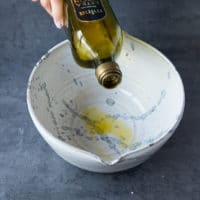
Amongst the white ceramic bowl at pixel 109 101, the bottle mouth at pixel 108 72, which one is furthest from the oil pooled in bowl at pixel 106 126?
the bottle mouth at pixel 108 72

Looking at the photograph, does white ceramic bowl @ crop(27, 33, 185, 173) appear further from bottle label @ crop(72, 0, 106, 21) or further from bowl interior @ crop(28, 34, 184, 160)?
bottle label @ crop(72, 0, 106, 21)

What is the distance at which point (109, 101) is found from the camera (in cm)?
78

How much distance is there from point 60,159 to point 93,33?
20cm

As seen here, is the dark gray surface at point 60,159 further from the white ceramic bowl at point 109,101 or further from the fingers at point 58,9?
the fingers at point 58,9

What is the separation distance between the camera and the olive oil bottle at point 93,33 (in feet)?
2.11

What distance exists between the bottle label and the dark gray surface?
0.20 meters

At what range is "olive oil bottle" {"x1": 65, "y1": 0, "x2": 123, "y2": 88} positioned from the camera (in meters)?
0.64

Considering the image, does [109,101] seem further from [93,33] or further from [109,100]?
[93,33]

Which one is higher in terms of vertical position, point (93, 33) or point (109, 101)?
point (93, 33)

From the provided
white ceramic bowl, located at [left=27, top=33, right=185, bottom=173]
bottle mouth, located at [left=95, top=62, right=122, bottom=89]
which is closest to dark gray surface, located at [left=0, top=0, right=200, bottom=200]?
white ceramic bowl, located at [left=27, top=33, right=185, bottom=173]

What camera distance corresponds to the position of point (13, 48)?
0.84 m

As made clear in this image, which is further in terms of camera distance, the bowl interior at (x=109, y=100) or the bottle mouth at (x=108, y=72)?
the bowl interior at (x=109, y=100)

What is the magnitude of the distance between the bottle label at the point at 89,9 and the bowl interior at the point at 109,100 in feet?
0.33

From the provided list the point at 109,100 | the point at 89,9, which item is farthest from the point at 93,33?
the point at 109,100
